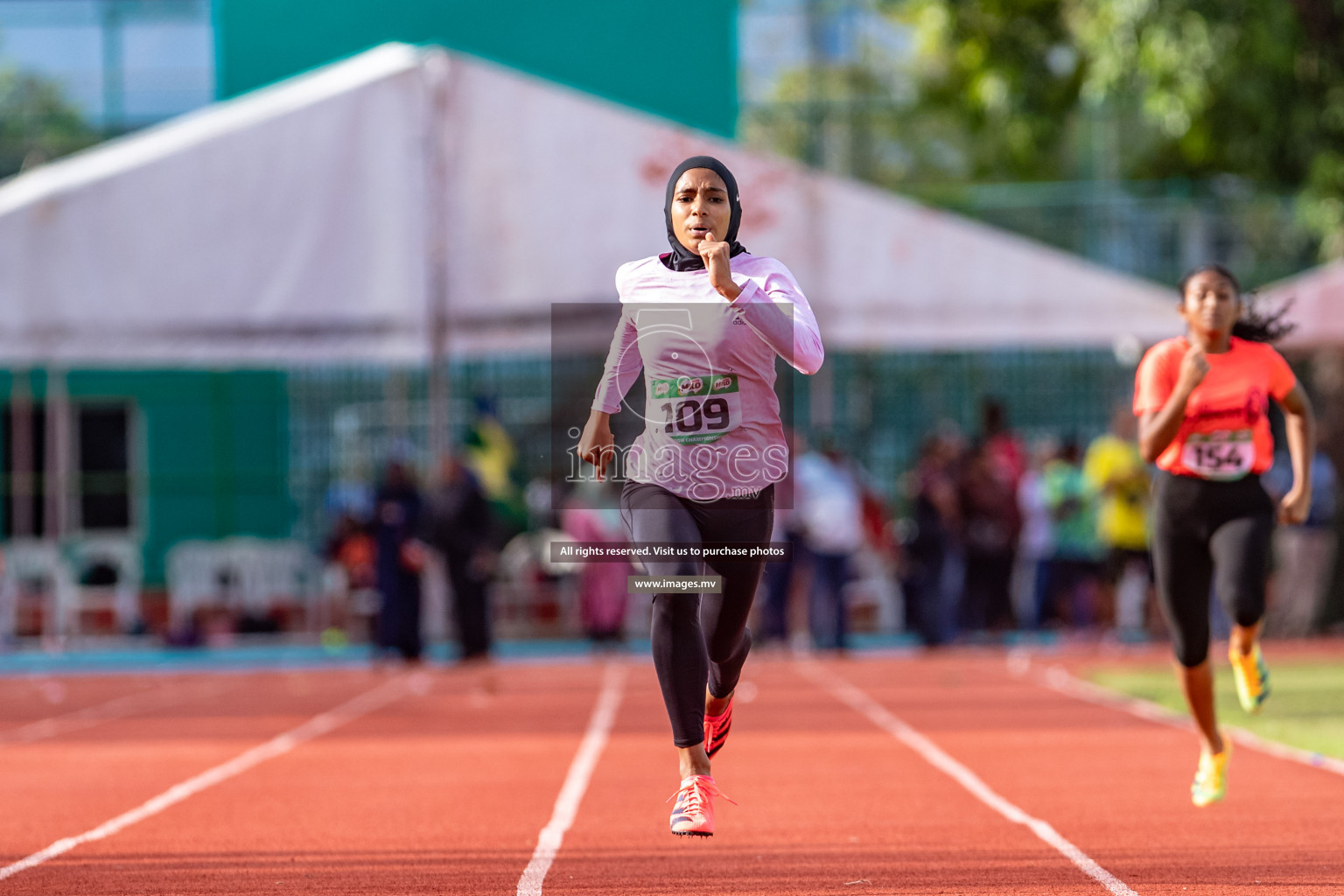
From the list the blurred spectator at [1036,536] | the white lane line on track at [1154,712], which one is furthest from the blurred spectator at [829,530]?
the white lane line on track at [1154,712]

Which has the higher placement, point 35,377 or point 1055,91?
point 1055,91

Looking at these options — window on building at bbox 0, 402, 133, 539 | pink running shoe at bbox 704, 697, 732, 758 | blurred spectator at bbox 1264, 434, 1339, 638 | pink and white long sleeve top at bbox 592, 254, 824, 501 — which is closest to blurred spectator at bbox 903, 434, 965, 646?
blurred spectator at bbox 1264, 434, 1339, 638

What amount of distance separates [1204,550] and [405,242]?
25.4 feet

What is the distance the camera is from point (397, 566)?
17.4 meters

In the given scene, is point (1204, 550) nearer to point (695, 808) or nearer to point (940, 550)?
point (695, 808)

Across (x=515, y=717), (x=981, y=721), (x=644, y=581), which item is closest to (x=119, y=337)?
(x=515, y=717)

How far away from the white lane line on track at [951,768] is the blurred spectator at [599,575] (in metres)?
2.37

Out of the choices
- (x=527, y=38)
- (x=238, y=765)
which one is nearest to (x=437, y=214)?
(x=238, y=765)

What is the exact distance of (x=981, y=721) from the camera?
40.6 ft

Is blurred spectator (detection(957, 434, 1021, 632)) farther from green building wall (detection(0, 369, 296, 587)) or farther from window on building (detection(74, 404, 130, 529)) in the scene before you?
window on building (detection(74, 404, 130, 529))

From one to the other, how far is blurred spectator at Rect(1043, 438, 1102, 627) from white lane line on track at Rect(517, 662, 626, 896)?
442 cm

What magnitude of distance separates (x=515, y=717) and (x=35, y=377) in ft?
40.0

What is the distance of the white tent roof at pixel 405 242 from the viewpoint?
13797 millimetres

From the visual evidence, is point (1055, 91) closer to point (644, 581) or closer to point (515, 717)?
point (515, 717)
